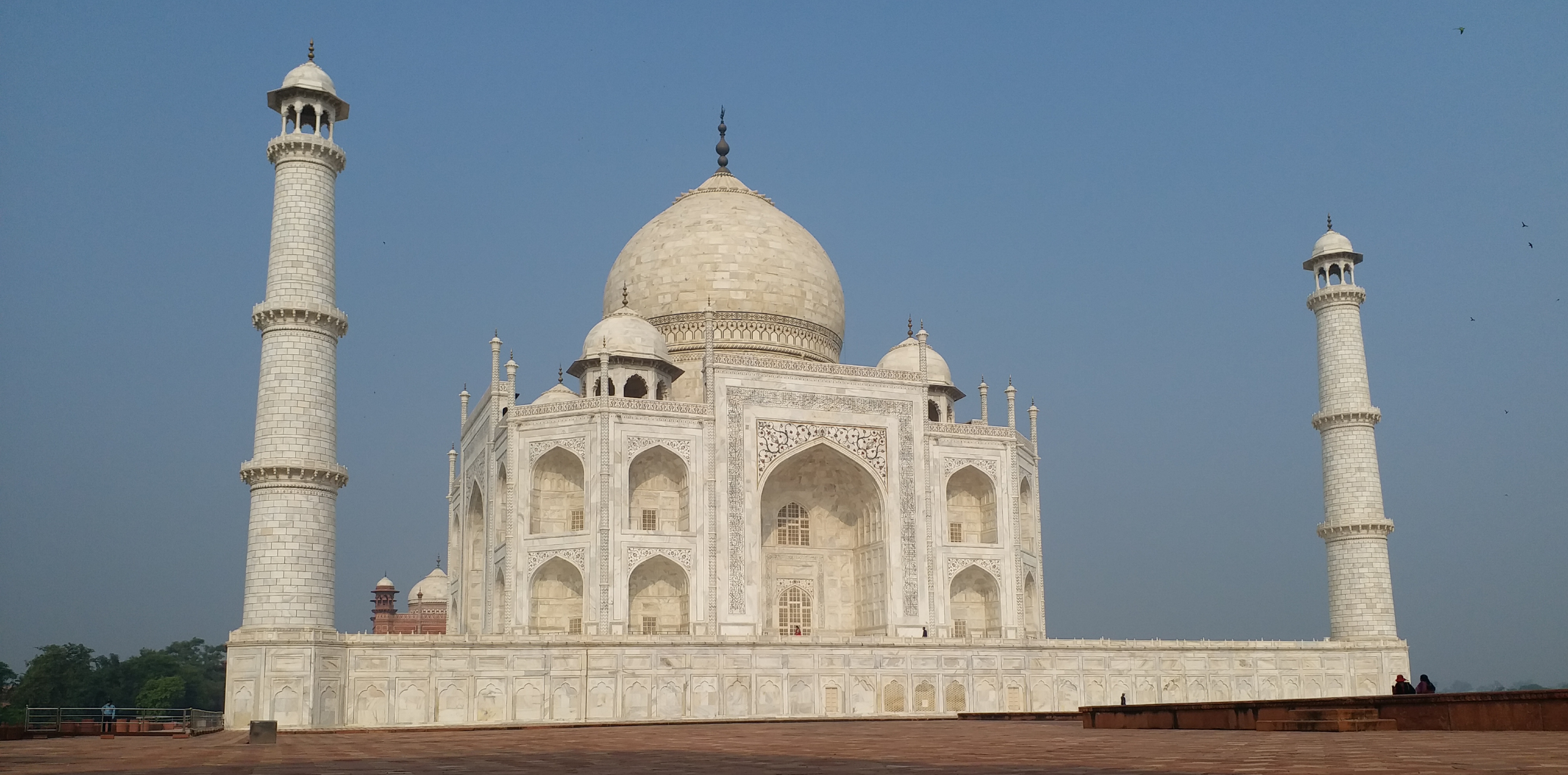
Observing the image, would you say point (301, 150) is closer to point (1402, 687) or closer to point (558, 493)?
point (558, 493)

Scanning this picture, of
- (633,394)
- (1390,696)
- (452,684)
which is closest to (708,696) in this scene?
(452,684)

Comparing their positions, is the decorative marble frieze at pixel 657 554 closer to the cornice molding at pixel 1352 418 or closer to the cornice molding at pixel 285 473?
the cornice molding at pixel 285 473

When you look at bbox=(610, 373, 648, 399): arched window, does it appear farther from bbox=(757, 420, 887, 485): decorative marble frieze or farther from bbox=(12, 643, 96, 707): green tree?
bbox=(12, 643, 96, 707): green tree

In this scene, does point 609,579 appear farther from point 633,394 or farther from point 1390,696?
point 1390,696

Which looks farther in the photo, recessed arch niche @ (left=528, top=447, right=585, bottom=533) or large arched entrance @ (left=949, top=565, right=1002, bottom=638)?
large arched entrance @ (left=949, top=565, right=1002, bottom=638)

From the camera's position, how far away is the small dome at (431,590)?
46.0 meters

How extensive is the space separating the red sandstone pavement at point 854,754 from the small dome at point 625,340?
13940mm

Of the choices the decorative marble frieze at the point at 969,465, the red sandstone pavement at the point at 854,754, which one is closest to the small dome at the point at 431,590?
the decorative marble frieze at the point at 969,465

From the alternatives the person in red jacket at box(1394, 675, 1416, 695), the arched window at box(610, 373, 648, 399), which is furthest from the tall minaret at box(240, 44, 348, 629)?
the person in red jacket at box(1394, 675, 1416, 695)

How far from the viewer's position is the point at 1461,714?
1109cm

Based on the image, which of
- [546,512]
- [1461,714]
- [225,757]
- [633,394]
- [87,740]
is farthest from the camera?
[633,394]

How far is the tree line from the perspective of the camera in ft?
135

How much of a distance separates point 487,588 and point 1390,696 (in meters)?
18.4

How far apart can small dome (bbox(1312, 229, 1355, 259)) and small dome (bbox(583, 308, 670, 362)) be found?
46.0ft
